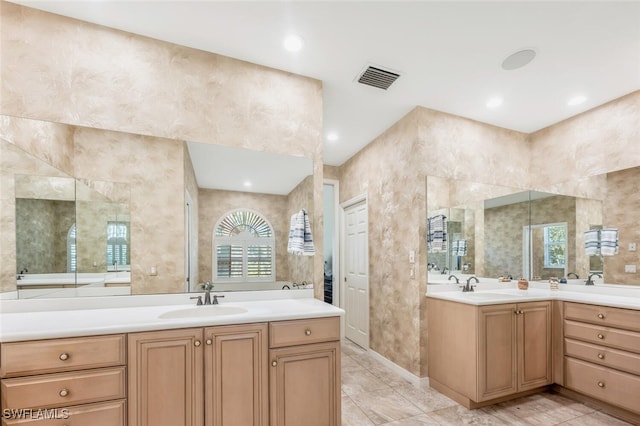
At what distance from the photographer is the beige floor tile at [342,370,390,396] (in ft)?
9.37

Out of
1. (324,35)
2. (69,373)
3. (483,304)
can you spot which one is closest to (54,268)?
(69,373)

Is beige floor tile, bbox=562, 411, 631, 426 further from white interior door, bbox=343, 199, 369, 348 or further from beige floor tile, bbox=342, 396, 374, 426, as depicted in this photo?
white interior door, bbox=343, 199, 369, 348

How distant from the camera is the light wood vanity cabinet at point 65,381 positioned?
135 cm

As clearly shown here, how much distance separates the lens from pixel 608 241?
9.30ft

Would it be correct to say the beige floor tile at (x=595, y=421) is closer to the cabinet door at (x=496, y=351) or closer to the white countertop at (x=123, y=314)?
the cabinet door at (x=496, y=351)

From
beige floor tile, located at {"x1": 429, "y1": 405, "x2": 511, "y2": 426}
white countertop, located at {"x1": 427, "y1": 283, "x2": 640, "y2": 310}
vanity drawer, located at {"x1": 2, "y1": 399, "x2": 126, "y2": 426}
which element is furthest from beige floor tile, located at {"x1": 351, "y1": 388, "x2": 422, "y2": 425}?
vanity drawer, located at {"x1": 2, "y1": 399, "x2": 126, "y2": 426}

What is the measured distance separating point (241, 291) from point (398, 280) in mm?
1805

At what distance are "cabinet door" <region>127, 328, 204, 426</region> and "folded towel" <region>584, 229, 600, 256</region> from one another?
366 cm

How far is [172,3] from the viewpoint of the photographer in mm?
1818

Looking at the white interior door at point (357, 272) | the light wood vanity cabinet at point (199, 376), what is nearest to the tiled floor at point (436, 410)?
the light wood vanity cabinet at point (199, 376)

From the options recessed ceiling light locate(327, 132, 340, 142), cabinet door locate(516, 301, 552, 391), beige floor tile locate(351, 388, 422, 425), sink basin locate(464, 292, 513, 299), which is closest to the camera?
beige floor tile locate(351, 388, 422, 425)

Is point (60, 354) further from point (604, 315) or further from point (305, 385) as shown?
point (604, 315)

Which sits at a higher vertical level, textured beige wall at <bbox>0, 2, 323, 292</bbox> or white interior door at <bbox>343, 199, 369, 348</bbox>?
textured beige wall at <bbox>0, 2, 323, 292</bbox>

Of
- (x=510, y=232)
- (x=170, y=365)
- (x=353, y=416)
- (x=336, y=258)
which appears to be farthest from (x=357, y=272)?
(x=170, y=365)
